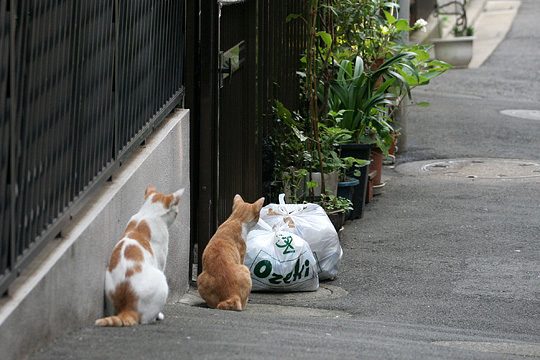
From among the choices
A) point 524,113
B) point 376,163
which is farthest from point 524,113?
point 376,163

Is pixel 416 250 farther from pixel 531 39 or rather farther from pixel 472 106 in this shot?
pixel 531 39

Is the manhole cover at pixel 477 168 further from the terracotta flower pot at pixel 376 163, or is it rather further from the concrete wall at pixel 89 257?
the concrete wall at pixel 89 257

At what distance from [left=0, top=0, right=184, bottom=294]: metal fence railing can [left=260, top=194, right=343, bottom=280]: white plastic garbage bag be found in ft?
5.93

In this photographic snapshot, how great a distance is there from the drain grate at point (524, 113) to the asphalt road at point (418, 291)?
8.9 inches

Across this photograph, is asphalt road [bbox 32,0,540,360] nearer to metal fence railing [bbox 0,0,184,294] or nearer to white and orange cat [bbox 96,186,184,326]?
white and orange cat [bbox 96,186,184,326]

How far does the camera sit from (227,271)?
7211 mm

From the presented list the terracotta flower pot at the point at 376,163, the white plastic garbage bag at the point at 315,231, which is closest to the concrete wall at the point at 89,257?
the white plastic garbage bag at the point at 315,231

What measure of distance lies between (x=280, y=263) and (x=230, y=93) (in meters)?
1.41

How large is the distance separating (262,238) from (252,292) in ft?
1.30

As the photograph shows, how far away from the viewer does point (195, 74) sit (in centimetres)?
807

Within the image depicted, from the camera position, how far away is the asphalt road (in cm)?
540

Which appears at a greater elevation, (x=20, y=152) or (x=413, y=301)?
(x=20, y=152)

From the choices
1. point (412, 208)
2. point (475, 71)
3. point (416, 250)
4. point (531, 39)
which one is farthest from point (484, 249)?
point (531, 39)

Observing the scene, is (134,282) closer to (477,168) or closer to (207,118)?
(207,118)
